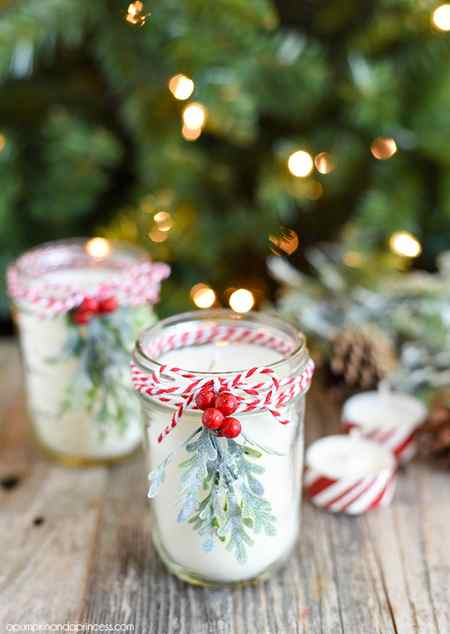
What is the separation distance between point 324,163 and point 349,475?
1.80 ft

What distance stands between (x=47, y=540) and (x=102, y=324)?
10.1 inches

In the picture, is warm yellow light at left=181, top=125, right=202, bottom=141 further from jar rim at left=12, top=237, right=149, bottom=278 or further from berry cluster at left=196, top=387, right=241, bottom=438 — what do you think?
berry cluster at left=196, top=387, right=241, bottom=438

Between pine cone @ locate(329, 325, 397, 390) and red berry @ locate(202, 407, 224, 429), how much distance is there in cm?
44

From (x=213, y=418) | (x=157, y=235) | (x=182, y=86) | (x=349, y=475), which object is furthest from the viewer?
(x=157, y=235)

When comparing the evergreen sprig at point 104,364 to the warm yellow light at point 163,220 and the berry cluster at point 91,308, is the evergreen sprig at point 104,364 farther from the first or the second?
the warm yellow light at point 163,220

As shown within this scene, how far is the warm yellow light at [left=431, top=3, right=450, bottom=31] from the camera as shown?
3.58 ft

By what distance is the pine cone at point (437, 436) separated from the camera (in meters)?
0.99

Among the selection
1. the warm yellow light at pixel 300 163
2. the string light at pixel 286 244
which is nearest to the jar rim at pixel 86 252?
the string light at pixel 286 244

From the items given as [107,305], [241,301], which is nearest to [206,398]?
[107,305]

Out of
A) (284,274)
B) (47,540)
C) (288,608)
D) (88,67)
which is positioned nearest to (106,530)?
(47,540)

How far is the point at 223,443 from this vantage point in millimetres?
707

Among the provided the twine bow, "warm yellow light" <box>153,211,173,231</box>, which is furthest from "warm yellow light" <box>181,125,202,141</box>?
the twine bow

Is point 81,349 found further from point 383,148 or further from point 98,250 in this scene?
point 383,148

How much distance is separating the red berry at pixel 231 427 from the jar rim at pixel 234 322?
0.05 metres
